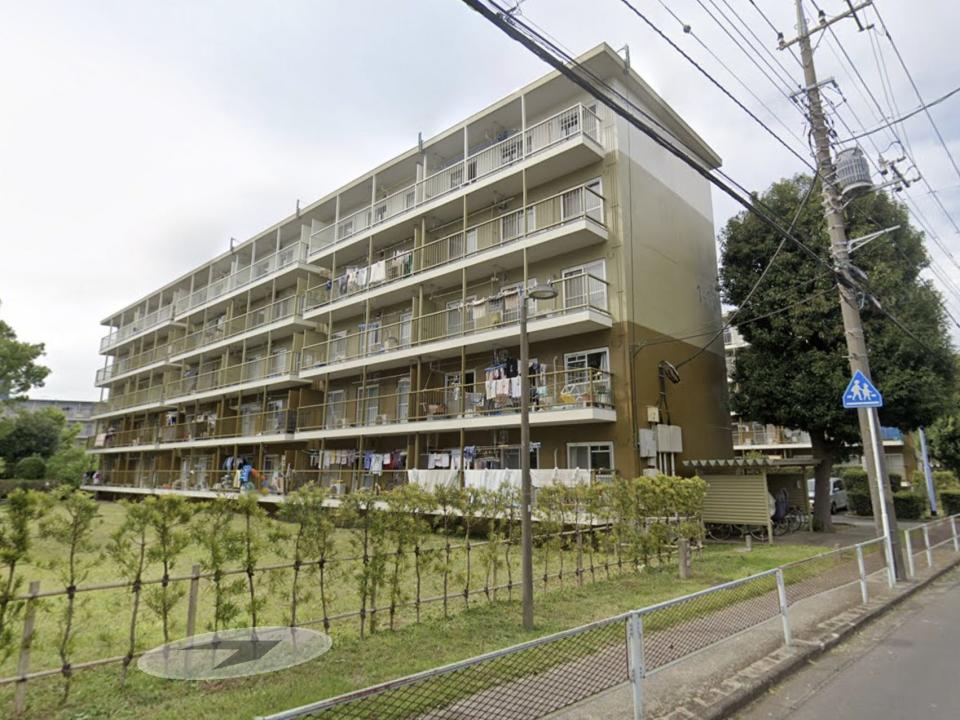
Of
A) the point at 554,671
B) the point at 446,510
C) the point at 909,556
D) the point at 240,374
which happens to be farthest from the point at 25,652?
the point at 240,374

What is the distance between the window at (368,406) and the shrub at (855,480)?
75.0 feet

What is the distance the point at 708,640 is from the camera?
20.0 feet

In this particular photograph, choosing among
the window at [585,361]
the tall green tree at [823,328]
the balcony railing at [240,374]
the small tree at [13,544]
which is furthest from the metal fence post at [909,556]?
the balcony railing at [240,374]

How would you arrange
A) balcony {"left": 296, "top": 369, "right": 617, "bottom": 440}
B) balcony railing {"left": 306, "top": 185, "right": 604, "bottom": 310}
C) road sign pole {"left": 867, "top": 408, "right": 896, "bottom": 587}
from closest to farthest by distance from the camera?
road sign pole {"left": 867, "top": 408, "right": 896, "bottom": 587}, balcony {"left": 296, "top": 369, "right": 617, "bottom": 440}, balcony railing {"left": 306, "top": 185, "right": 604, "bottom": 310}

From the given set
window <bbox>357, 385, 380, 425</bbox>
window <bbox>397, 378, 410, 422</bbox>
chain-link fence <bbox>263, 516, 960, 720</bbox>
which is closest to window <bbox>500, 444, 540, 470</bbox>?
window <bbox>397, 378, 410, 422</bbox>

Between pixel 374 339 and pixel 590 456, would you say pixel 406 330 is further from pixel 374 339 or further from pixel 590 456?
pixel 590 456

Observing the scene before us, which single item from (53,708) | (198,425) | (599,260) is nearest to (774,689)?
(53,708)

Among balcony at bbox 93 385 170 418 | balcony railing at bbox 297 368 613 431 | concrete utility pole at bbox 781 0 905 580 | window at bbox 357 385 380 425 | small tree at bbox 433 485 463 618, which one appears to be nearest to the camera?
small tree at bbox 433 485 463 618

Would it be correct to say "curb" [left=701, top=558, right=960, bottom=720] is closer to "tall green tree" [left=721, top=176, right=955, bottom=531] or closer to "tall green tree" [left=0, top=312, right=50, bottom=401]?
"tall green tree" [left=721, top=176, right=955, bottom=531]

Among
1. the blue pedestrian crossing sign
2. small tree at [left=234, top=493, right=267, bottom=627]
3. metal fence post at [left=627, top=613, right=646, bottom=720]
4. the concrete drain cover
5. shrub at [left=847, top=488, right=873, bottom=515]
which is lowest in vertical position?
shrub at [left=847, top=488, right=873, bottom=515]

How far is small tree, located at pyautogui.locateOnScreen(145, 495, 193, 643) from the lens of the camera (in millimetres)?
5488

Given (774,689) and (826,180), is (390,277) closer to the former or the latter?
(826,180)

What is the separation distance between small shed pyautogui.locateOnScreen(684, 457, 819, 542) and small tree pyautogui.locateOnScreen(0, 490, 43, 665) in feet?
47.2

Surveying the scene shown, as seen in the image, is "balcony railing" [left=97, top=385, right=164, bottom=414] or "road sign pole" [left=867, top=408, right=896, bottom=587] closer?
"road sign pole" [left=867, top=408, right=896, bottom=587]
